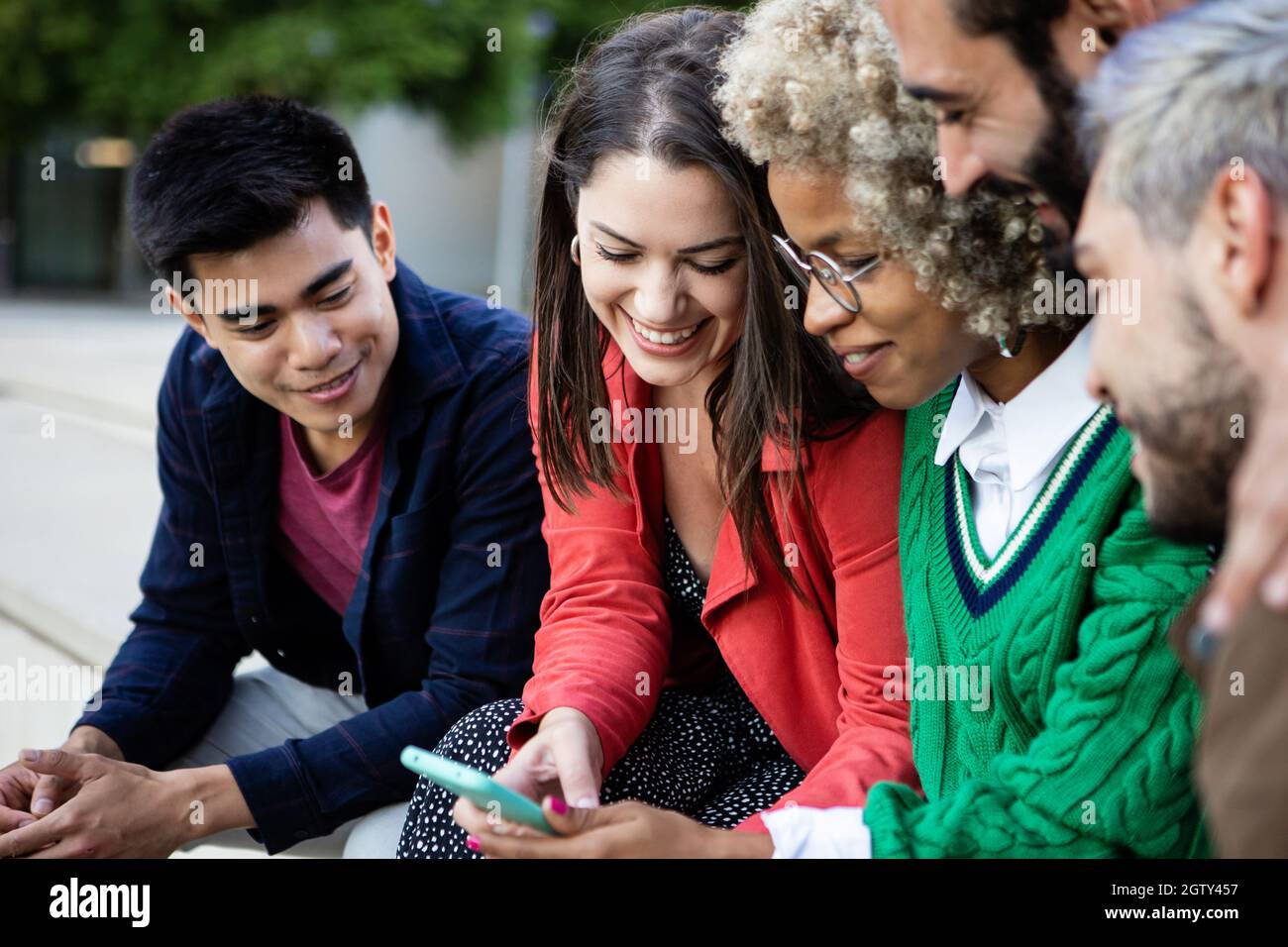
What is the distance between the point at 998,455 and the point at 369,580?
1.26 meters

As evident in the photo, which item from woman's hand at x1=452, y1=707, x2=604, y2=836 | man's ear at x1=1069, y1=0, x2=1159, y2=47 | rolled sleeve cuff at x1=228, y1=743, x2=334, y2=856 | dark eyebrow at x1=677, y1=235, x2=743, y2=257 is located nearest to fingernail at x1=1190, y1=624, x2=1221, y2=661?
man's ear at x1=1069, y1=0, x2=1159, y2=47

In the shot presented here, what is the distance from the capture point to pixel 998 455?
187 cm

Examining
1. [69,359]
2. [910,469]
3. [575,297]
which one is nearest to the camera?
[910,469]

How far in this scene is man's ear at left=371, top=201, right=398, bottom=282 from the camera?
2803mm

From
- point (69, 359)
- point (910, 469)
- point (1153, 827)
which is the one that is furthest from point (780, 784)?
point (69, 359)

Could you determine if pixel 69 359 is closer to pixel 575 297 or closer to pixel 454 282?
pixel 575 297

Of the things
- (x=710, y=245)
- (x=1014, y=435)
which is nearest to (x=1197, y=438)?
(x=1014, y=435)

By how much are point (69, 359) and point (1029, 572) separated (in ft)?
32.1

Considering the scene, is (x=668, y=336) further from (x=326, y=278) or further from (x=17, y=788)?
(x=17, y=788)

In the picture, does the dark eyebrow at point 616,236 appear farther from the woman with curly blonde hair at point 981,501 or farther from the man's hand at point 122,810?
the man's hand at point 122,810

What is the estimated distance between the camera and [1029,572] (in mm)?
1750

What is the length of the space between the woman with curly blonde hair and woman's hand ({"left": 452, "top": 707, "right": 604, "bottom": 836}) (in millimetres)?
277

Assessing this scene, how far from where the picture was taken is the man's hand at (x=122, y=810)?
2.29 metres

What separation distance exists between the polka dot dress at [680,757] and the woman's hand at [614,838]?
370mm
